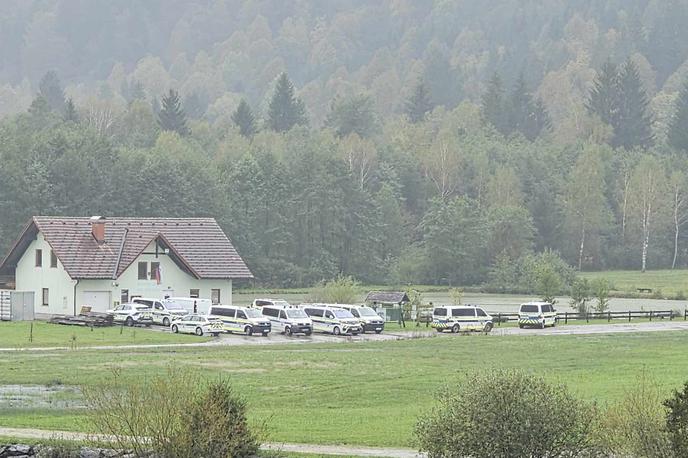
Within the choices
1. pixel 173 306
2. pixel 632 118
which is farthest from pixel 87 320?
pixel 632 118

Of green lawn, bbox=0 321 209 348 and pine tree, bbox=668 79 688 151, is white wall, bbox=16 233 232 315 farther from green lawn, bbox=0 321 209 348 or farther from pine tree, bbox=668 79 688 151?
pine tree, bbox=668 79 688 151

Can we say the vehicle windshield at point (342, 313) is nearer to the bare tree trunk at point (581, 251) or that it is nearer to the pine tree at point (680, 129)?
the bare tree trunk at point (581, 251)

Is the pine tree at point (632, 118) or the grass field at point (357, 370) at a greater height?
the pine tree at point (632, 118)

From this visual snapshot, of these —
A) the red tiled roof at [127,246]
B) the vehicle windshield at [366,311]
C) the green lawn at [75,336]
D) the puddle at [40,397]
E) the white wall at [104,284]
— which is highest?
the red tiled roof at [127,246]

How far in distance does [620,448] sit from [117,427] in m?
9.89

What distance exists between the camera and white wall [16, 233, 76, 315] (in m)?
89.2

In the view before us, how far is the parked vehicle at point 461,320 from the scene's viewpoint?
76.9m

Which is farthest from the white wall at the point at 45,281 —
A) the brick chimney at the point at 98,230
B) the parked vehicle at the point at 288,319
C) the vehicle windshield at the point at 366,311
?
the vehicle windshield at the point at 366,311

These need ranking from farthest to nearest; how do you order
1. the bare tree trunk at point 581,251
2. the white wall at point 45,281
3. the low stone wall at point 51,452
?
the bare tree trunk at point 581,251, the white wall at point 45,281, the low stone wall at point 51,452

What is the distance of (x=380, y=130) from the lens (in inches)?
7800

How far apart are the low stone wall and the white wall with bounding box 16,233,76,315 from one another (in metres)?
57.9

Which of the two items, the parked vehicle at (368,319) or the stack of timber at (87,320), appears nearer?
the parked vehicle at (368,319)

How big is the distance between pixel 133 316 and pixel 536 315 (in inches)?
868

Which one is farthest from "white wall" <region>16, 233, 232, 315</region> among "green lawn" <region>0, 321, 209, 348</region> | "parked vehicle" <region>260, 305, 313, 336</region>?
"parked vehicle" <region>260, 305, 313, 336</region>
